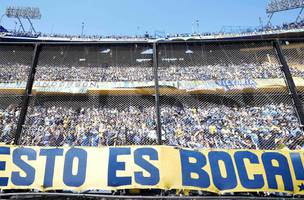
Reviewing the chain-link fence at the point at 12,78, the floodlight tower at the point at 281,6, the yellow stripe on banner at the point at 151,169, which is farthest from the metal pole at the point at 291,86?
the floodlight tower at the point at 281,6

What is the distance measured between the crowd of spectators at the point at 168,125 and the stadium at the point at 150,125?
4 cm

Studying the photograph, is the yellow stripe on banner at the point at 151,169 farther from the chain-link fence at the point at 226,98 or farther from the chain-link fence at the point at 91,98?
the chain-link fence at the point at 226,98

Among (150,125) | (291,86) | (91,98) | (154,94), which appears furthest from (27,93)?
(291,86)

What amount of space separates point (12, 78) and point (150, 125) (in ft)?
8.91

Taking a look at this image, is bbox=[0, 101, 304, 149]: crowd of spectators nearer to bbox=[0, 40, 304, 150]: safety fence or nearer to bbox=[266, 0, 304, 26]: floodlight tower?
bbox=[0, 40, 304, 150]: safety fence

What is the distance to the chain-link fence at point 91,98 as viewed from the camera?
14.4ft

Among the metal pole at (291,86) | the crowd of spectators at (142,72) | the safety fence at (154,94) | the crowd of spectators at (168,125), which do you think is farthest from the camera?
the crowd of spectators at (168,125)

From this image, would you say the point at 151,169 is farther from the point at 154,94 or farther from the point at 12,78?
the point at 12,78

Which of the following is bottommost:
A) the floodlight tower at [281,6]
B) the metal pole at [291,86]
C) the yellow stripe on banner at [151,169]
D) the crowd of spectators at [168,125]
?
the yellow stripe on banner at [151,169]

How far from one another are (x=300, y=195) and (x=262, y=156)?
2.00 feet

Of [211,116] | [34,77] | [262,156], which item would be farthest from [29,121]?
[211,116]

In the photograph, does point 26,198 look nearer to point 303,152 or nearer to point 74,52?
point 74,52

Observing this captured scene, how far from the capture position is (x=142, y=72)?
569cm

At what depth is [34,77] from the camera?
418 centimetres
